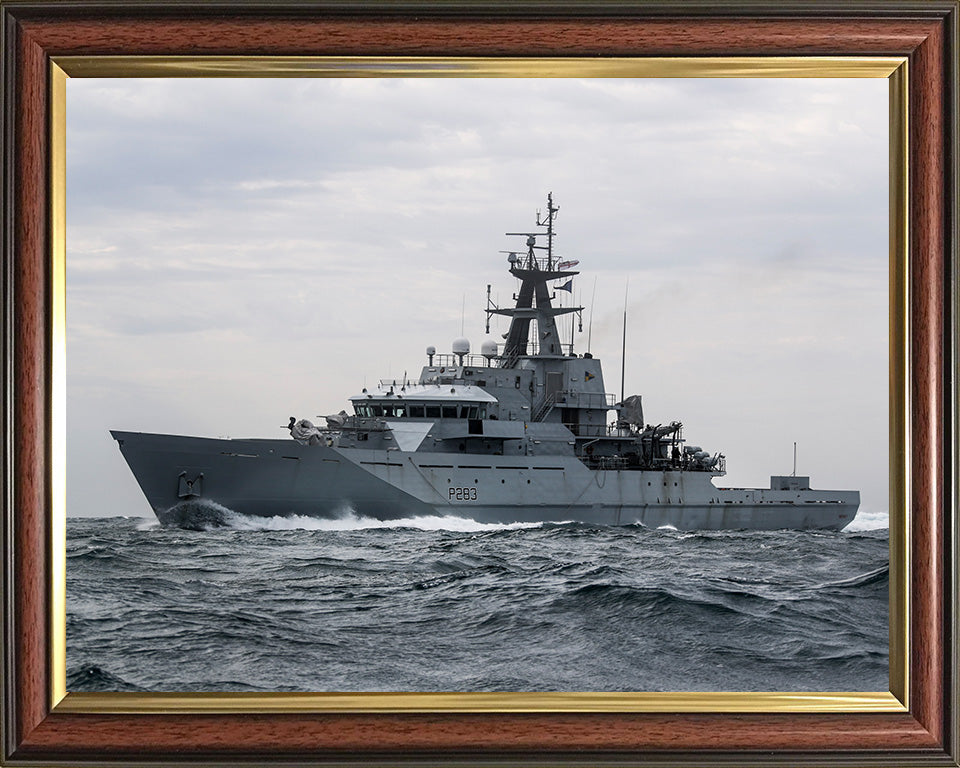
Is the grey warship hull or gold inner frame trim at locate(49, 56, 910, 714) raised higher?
gold inner frame trim at locate(49, 56, 910, 714)

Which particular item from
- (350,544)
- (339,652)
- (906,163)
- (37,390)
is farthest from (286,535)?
(906,163)

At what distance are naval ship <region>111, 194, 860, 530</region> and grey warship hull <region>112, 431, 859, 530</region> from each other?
3 cm

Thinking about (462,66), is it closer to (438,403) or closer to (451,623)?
(451,623)

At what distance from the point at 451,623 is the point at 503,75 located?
8.26 ft

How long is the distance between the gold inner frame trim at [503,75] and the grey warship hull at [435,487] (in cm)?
1104

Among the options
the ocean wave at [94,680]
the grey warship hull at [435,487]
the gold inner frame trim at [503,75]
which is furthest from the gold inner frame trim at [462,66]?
the grey warship hull at [435,487]

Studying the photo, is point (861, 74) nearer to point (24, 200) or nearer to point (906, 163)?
point (906, 163)

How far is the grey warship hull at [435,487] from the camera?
17.6 meters

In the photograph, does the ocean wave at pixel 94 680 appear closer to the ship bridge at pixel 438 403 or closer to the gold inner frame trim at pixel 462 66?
the gold inner frame trim at pixel 462 66

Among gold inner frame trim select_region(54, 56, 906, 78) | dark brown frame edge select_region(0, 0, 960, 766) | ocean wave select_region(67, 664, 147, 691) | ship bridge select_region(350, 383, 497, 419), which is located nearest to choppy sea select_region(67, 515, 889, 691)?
ocean wave select_region(67, 664, 147, 691)

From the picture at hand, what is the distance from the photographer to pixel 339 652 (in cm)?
453

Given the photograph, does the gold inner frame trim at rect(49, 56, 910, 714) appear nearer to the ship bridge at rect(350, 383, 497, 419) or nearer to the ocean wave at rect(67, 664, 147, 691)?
the ocean wave at rect(67, 664, 147, 691)

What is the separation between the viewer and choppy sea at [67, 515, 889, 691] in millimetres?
4262

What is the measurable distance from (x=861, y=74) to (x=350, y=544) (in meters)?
5.12
